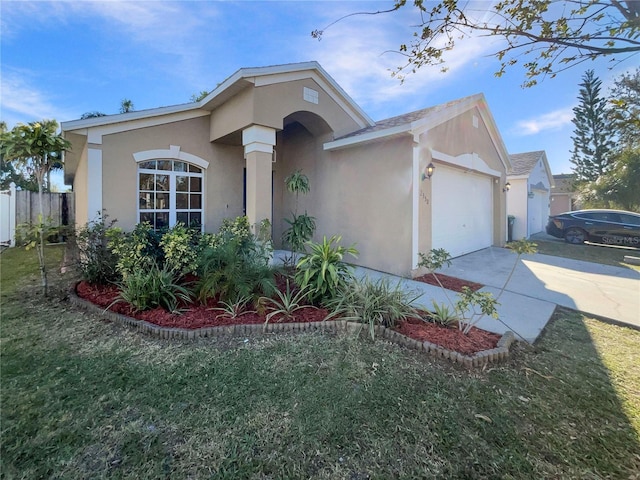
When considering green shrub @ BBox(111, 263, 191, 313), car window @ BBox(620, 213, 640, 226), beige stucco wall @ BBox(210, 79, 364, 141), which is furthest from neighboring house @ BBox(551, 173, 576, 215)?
green shrub @ BBox(111, 263, 191, 313)

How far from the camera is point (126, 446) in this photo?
2312 millimetres

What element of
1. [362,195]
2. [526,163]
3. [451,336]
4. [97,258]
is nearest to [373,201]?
[362,195]

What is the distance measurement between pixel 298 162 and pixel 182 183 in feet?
12.0

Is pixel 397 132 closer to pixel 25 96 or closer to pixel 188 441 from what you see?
pixel 188 441

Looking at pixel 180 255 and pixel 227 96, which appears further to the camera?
pixel 227 96

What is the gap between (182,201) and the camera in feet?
27.8

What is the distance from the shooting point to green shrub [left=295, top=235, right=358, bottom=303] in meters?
5.02

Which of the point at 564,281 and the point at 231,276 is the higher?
the point at 231,276

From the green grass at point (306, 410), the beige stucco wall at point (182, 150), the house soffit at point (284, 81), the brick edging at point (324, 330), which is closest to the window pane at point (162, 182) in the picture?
the beige stucco wall at point (182, 150)

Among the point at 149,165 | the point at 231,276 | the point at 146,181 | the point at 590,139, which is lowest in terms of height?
the point at 231,276

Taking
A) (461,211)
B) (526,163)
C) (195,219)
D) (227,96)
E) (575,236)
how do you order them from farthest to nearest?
(526,163) < (575,236) < (461,211) < (195,219) < (227,96)

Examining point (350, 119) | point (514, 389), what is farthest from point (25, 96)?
point (514, 389)

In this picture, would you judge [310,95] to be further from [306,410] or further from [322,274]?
[306,410]

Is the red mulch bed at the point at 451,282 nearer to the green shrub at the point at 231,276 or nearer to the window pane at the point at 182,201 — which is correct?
the green shrub at the point at 231,276
